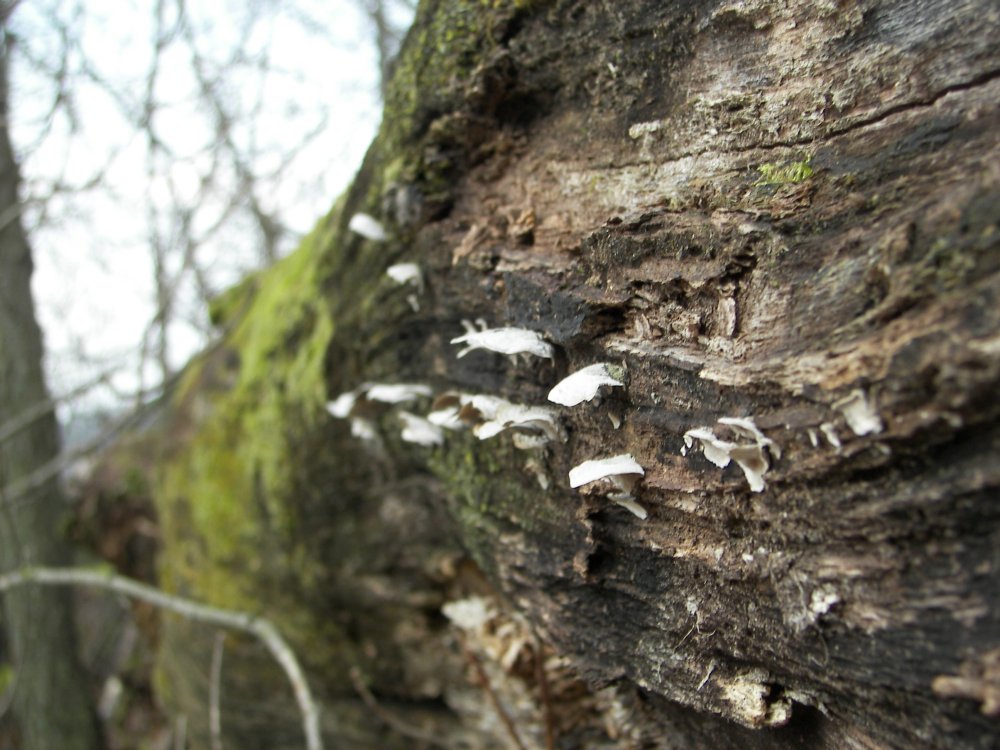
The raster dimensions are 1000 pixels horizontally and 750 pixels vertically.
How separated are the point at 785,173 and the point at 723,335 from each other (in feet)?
1.36

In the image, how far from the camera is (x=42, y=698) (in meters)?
6.68

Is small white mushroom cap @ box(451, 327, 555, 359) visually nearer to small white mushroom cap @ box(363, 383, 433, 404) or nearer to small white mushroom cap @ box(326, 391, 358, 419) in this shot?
small white mushroom cap @ box(363, 383, 433, 404)

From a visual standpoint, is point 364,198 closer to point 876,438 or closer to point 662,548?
point 662,548

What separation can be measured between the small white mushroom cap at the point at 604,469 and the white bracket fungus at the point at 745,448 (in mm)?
178

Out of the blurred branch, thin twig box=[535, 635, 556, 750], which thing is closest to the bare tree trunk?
the blurred branch

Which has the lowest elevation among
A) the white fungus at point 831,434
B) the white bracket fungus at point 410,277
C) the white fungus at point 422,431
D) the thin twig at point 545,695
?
the thin twig at point 545,695

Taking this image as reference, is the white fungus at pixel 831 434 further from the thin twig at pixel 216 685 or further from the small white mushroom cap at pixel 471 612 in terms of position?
the thin twig at pixel 216 685

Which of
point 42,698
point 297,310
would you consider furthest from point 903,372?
point 42,698

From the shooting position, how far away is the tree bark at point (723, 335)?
4.12ft

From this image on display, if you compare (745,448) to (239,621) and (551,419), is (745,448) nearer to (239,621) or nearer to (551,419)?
(551,419)

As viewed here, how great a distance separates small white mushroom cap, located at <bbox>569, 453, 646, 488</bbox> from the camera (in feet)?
5.32

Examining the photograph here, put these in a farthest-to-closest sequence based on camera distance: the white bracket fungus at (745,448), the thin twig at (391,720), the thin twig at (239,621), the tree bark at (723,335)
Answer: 1. the thin twig at (391,720)
2. the thin twig at (239,621)
3. the white bracket fungus at (745,448)
4. the tree bark at (723,335)

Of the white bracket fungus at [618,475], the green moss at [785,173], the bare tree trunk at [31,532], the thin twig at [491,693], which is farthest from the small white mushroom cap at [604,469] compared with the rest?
the bare tree trunk at [31,532]

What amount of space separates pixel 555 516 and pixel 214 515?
2.89 m
